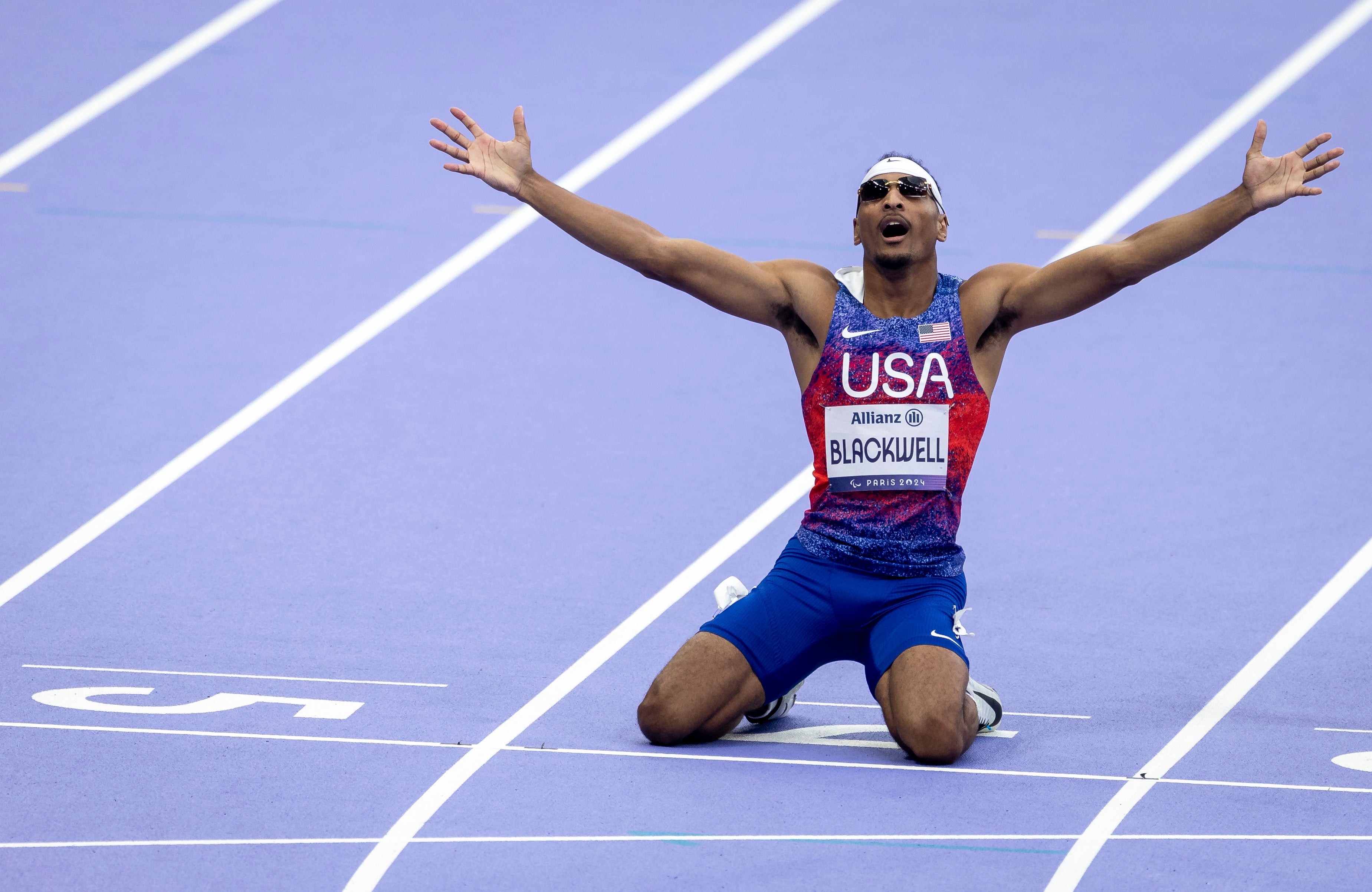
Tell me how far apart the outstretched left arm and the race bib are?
0.32m

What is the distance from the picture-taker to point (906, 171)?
4484 millimetres

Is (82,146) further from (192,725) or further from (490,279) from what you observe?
(192,725)

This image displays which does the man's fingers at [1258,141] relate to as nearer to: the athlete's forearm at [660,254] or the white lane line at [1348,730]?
the athlete's forearm at [660,254]

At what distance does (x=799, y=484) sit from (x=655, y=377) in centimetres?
97

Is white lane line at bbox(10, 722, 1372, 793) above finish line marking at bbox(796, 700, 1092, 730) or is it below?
below

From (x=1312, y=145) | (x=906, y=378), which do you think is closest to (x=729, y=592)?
(x=906, y=378)

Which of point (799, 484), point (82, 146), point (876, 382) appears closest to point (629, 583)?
point (799, 484)

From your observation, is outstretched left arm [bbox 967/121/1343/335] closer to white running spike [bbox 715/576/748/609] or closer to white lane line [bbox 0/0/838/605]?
white running spike [bbox 715/576/748/609]

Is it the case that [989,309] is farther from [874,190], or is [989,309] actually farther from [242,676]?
[242,676]

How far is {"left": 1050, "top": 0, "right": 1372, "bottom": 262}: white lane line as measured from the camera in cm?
793

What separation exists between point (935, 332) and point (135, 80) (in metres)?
6.07

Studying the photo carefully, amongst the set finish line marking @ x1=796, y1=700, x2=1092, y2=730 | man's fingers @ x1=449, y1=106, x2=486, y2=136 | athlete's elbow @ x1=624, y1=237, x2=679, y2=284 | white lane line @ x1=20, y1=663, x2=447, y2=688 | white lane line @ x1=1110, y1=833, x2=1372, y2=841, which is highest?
man's fingers @ x1=449, y1=106, x2=486, y2=136

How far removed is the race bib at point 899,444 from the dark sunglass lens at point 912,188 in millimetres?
557

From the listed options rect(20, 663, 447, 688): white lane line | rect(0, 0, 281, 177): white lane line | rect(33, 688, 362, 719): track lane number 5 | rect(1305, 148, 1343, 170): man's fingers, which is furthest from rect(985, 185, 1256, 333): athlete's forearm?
rect(0, 0, 281, 177): white lane line
